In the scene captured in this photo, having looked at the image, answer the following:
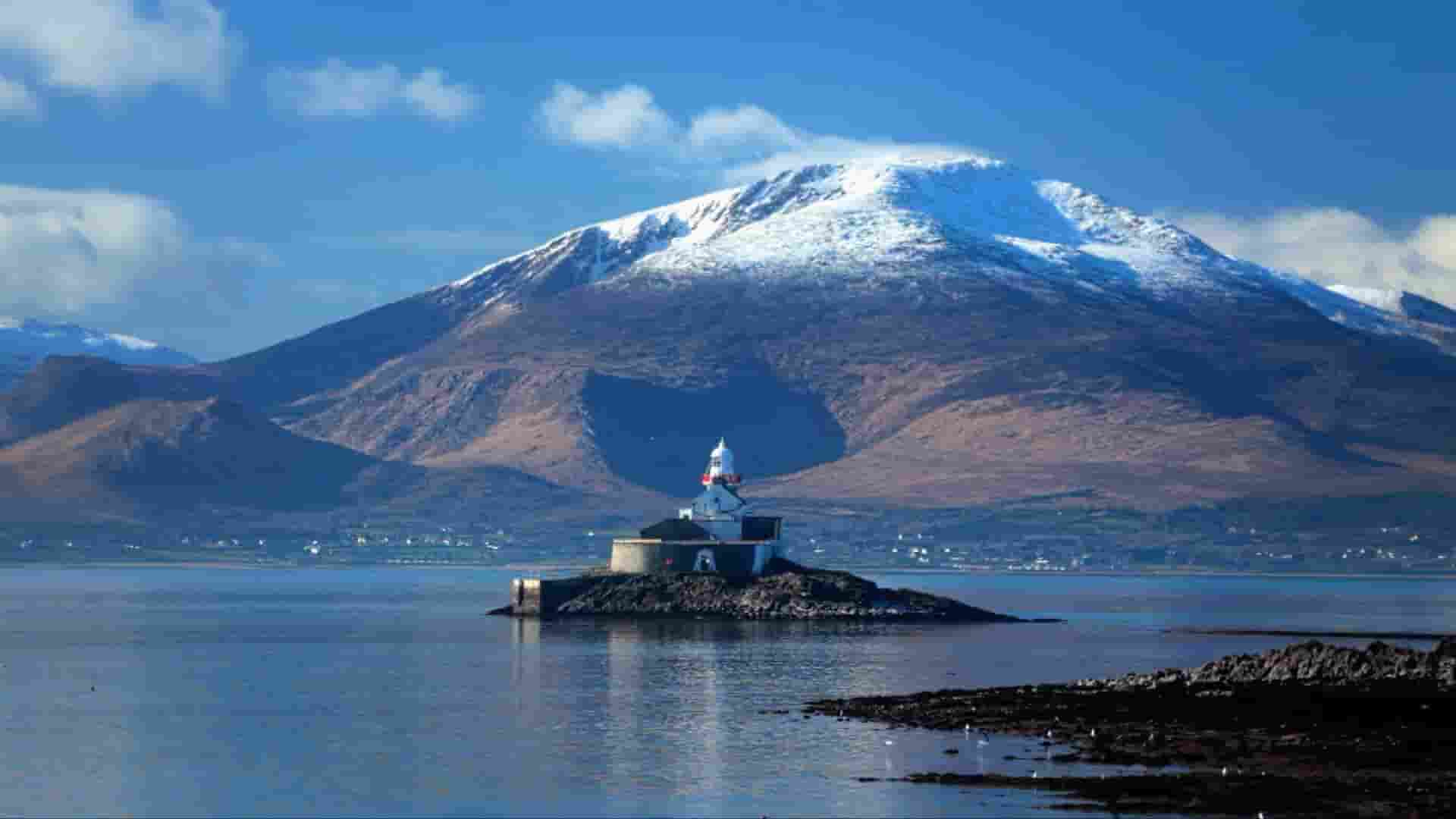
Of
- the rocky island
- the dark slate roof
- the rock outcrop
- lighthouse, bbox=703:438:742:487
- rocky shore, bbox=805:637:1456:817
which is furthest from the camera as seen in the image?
lighthouse, bbox=703:438:742:487

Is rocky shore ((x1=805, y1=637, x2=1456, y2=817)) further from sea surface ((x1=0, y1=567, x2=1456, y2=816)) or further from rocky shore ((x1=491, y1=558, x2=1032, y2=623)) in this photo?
rocky shore ((x1=491, y1=558, x2=1032, y2=623))

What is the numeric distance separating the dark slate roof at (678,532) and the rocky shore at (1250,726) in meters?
68.2

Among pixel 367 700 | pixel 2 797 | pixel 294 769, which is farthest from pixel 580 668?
pixel 2 797

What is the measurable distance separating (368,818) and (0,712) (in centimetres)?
3644

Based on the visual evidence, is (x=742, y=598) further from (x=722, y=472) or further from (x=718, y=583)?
(x=722, y=472)

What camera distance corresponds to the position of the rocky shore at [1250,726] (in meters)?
64.3

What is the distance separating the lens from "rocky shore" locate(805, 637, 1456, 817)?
6431 centimetres

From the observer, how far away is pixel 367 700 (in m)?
104

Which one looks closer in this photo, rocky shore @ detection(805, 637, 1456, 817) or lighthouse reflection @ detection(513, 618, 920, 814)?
rocky shore @ detection(805, 637, 1456, 817)

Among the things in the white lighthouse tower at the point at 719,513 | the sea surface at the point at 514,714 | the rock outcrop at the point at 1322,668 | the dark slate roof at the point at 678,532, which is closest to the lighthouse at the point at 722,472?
the white lighthouse tower at the point at 719,513

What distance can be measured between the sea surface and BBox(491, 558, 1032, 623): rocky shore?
106 inches

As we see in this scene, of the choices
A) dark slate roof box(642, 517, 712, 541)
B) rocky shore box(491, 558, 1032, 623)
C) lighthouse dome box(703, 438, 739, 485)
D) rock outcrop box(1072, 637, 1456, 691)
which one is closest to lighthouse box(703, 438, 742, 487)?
lighthouse dome box(703, 438, 739, 485)

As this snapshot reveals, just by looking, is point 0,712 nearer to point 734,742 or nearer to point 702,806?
point 734,742

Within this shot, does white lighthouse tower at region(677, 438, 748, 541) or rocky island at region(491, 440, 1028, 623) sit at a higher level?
white lighthouse tower at region(677, 438, 748, 541)
